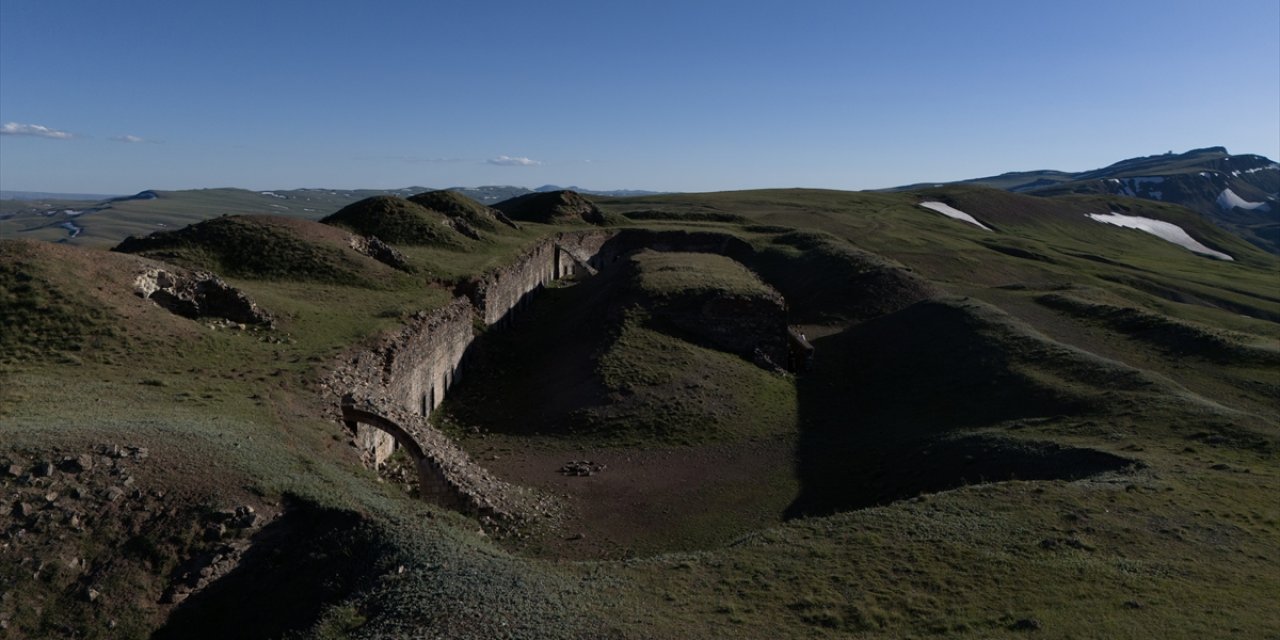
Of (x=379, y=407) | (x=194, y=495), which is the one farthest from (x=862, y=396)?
(x=194, y=495)

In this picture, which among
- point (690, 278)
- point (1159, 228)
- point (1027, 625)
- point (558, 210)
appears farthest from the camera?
point (1159, 228)

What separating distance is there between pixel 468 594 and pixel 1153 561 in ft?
38.3

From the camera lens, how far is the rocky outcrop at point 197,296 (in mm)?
24297

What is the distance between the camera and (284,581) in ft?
38.1

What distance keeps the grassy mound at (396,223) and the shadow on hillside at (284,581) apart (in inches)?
1288

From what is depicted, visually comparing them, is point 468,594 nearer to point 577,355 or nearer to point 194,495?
point 194,495

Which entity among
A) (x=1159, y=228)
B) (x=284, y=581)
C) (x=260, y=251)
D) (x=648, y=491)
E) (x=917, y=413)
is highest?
(x=1159, y=228)

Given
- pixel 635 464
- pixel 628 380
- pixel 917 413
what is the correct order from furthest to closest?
pixel 628 380 → pixel 917 413 → pixel 635 464

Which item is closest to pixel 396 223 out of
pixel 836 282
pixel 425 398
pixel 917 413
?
pixel 425 398

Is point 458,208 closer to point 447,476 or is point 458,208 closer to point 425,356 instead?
point 425,356

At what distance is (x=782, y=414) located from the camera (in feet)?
91.0

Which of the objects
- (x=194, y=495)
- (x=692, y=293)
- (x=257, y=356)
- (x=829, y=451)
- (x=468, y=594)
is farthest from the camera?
(x=692, y=293)

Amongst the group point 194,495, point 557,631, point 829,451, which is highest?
point 194,495

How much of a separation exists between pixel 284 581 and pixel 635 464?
12.6m
